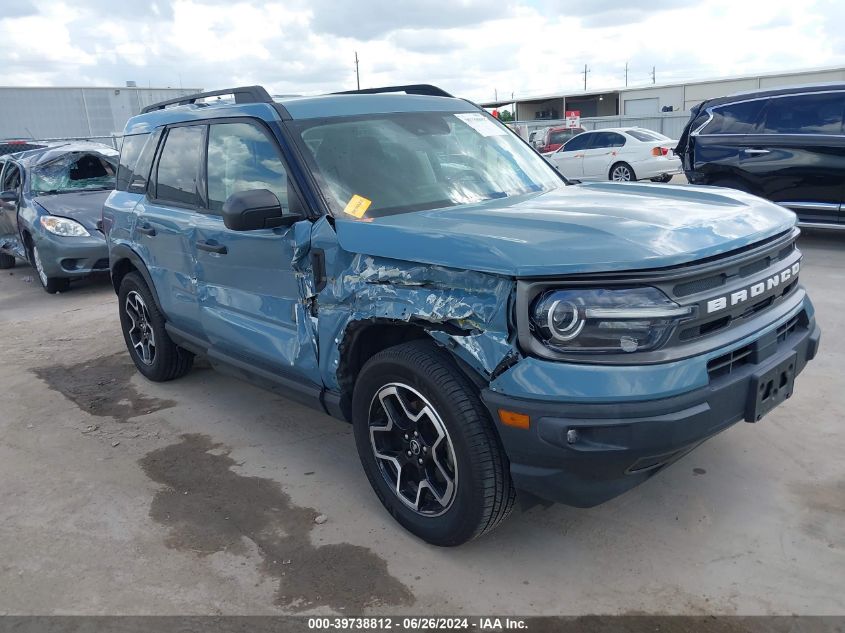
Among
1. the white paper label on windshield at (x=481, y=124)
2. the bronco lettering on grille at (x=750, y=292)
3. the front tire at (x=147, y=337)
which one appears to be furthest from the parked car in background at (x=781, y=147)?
the front tire at (x=147, y=337)

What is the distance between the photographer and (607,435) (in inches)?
95.7

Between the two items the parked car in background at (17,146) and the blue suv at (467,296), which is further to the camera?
the parked car in background at (17,146)

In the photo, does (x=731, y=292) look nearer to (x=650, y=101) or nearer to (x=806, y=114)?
(x=806, y=114)

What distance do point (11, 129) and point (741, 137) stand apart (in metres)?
30.4

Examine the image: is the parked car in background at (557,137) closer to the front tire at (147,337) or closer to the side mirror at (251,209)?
the front tire at (147,337)

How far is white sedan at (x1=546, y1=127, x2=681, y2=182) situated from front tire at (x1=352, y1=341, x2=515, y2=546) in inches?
528

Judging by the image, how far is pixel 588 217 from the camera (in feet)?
9.44

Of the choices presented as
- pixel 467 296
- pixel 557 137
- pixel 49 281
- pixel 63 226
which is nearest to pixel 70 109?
pixel 557 137

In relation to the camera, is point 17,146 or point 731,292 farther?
point 17,146

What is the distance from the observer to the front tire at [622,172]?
16688 millimetres

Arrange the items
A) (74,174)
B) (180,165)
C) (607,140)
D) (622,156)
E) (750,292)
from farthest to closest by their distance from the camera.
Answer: (607,140), (622,156), (74,174), (180,165), (750,292)

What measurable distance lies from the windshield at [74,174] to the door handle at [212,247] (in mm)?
6380

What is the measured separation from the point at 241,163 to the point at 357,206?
92 cm

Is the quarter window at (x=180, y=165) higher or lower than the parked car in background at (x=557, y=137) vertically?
higher
